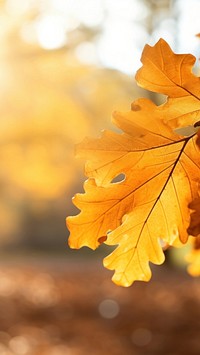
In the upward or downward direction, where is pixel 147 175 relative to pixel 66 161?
downward

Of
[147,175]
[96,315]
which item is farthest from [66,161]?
[147,175]

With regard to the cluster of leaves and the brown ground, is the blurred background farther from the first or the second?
the cluster of leaves

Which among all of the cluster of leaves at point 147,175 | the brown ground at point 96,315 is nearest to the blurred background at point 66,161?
the brown ground at point 96,315

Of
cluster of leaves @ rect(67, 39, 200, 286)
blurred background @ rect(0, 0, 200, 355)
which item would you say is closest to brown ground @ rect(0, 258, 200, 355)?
blurred background @ rect(0, 0, 200, 355)

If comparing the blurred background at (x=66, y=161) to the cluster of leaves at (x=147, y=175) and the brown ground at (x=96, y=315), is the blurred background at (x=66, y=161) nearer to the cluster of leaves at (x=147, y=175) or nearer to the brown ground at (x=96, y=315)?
the brown ground at (x=96, y=315)

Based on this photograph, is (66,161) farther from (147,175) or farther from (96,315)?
(147,175)

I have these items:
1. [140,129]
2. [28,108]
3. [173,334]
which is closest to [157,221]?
[140,129]
